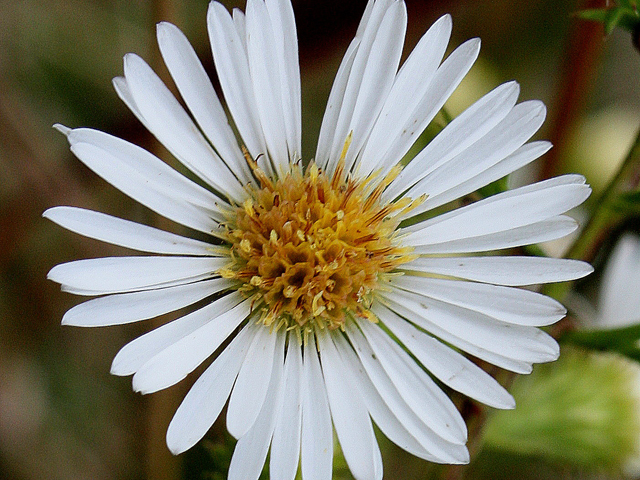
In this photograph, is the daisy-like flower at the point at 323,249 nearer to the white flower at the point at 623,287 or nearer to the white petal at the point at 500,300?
the white petal at the point at 500,300

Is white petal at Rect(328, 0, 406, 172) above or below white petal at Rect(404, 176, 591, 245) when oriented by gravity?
above

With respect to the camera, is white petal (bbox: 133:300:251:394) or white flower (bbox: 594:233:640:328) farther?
white flower (bbox: 594:233:640:328)

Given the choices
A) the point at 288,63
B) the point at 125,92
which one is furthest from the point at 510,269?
the point at 125,92

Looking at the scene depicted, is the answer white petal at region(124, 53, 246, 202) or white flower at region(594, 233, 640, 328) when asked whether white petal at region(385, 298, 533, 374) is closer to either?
white petal at region(124, 53, 246, 202)

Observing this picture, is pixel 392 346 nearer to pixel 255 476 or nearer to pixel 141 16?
pixel 255 476

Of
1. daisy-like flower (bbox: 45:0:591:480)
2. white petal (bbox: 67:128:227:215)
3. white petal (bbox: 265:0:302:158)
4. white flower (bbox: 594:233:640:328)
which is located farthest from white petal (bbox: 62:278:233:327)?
white flower (bbox: 594:233:640:328)

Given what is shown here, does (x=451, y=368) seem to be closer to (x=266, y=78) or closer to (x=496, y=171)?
(x=496, y=171)
